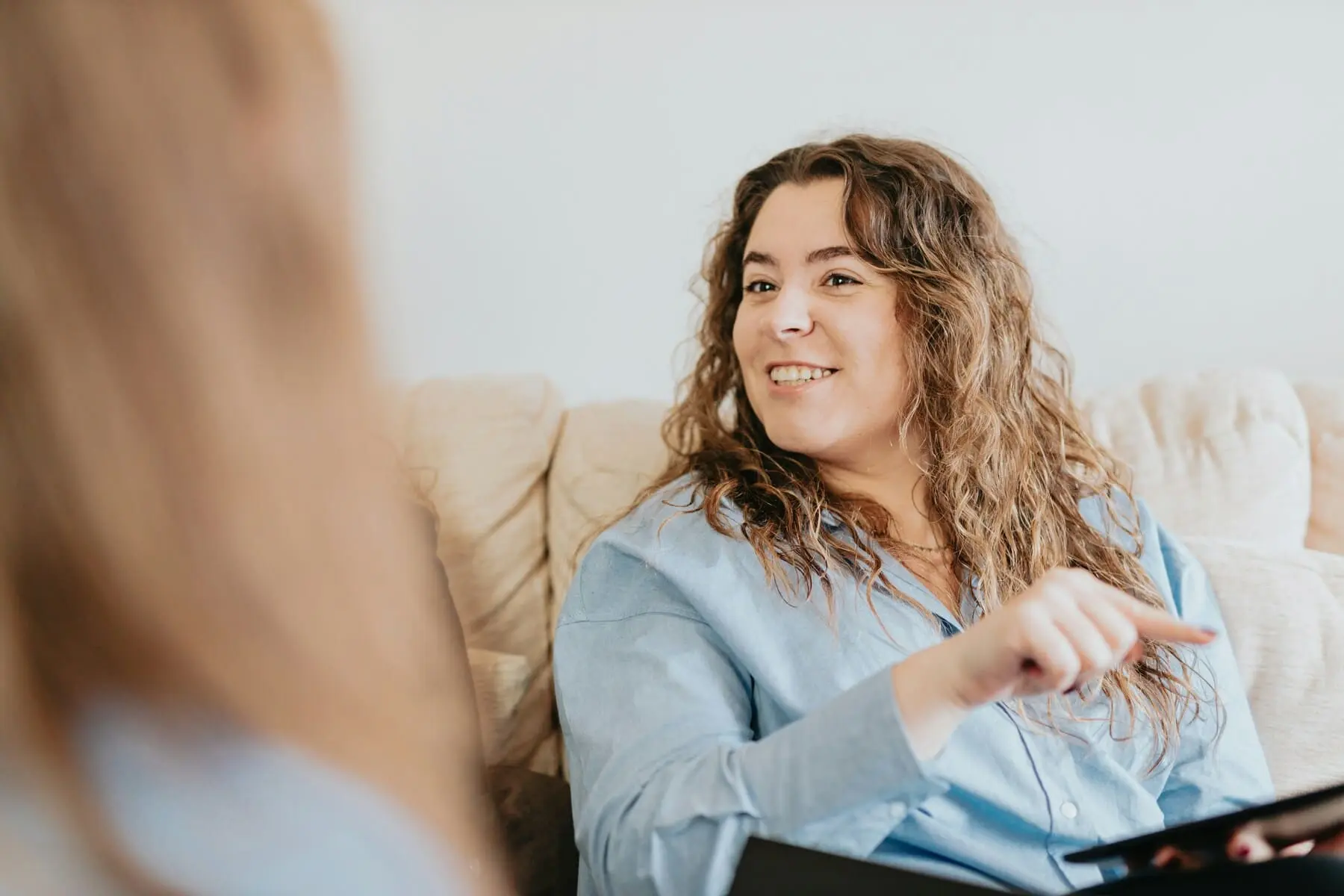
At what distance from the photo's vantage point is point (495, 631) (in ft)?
4.65

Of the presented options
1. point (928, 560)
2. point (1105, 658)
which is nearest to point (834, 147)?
point (928, 560)

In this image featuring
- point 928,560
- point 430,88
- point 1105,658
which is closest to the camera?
point 1105,658

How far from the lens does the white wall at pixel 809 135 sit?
166 centimetres

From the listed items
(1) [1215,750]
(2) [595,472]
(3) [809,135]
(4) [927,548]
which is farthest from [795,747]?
(3) [809,135]

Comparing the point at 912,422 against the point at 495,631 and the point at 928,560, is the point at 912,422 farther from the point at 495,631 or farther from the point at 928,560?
the point at 495,631

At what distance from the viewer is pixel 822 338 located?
3.71 feet

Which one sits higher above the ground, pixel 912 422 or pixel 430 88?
pixel 430 88

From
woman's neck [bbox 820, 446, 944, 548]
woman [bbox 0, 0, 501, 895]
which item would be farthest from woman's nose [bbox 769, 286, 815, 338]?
woman [bbox 0, 0, 501, 895]

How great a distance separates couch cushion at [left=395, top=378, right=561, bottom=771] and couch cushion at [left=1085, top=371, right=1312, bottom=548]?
0.90 metres

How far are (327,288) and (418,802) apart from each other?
0.22 meters

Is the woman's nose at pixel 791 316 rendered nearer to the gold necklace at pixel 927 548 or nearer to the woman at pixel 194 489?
the gold necklace at pixel 927 548

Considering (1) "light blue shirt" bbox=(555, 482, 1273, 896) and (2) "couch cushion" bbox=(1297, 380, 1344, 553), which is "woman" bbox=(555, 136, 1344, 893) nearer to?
(1) "light blue shirt" bbox=(555, 482, 1273, 896)

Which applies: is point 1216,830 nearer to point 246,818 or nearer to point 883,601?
point 883,601

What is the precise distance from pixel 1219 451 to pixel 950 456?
60 centimetres
